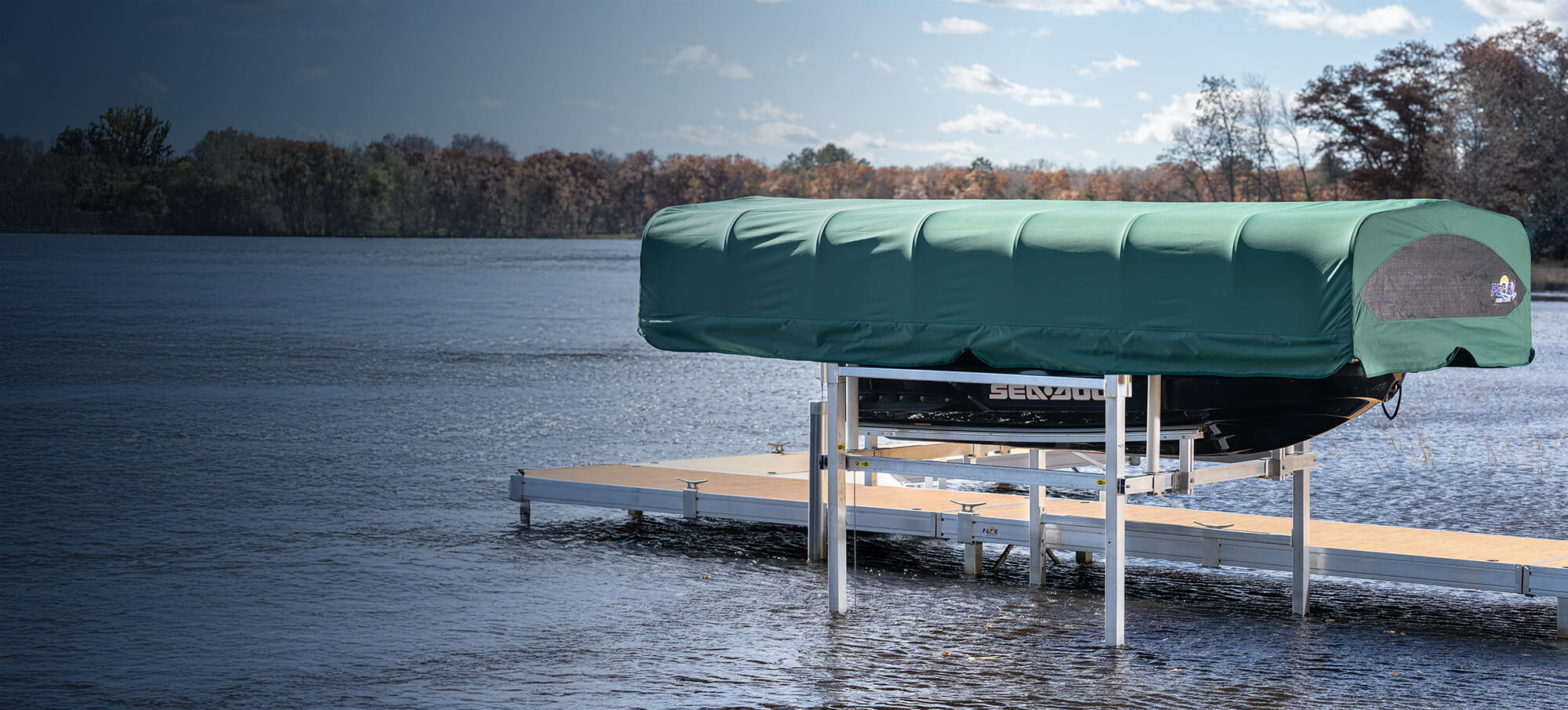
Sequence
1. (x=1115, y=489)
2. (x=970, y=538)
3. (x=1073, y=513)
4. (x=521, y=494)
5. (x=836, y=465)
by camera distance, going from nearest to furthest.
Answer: (x=1115, y=489) < (x=836, y=465) < (x=970, y=538) < (x=1073, y=513) < (x=521, y=494)

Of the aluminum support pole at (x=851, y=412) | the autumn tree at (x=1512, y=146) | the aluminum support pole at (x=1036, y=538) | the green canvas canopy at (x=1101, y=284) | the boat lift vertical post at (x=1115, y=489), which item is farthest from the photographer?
the autumn tree at (x=1512, y=146)

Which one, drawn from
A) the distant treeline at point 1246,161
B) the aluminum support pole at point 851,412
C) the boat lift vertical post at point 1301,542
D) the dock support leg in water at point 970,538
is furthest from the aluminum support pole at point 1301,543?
the distant treeline at point 1246,161

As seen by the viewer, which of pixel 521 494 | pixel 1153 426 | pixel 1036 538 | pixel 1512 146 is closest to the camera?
pixel 1153 426

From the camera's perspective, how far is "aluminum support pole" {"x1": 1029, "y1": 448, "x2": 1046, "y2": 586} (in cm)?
1137

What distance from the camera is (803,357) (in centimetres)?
1028

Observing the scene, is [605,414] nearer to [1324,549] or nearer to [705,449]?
[705,449]

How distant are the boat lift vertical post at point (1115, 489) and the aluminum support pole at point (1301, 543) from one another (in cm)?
Result: 156

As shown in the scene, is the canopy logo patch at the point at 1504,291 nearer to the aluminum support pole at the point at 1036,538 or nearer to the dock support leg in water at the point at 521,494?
the aluminum support pole at the point at 1036,538

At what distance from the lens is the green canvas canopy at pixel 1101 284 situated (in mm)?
8656

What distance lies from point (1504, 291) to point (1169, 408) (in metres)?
2.02

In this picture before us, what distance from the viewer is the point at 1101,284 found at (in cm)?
925

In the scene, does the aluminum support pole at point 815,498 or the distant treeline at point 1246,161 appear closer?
the aluminum support pole at point 815,498

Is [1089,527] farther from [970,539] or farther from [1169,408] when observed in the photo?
[1169,408]

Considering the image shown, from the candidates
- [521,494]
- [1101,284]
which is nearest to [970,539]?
[1101,284]
